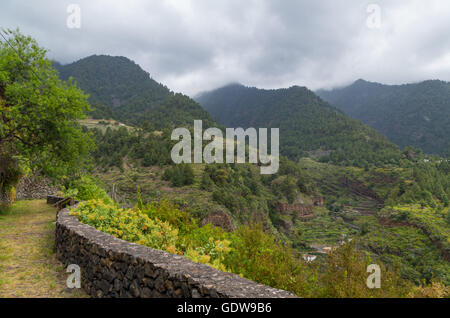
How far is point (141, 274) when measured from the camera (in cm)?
380

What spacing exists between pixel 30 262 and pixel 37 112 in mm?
6203

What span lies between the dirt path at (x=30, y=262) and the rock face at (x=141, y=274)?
0.41 metres

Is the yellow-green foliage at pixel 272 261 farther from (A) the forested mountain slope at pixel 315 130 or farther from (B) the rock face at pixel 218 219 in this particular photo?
(A) the forested mountain slope at pixel 315 130

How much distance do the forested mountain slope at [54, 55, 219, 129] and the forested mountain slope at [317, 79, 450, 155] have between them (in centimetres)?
10484

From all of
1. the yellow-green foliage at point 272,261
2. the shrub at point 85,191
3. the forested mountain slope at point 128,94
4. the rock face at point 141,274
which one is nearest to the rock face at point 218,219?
the shrub at point 85,191

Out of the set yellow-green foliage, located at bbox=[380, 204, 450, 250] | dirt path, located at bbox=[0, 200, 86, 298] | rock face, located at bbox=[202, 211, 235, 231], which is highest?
dirt path, located at bbox=[0, 200, 86, 298]

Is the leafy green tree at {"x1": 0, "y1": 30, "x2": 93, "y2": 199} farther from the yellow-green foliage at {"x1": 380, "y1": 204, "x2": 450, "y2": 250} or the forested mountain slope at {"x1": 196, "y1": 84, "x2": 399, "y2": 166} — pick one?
the forested mountain slope at {"x1": 196, "y1": 84, "x2": 399, "y2": 166}

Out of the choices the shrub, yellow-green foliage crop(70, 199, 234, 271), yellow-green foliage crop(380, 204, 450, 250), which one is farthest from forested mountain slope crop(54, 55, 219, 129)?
yellow-green foliage crop(70, 199, 234, 271)

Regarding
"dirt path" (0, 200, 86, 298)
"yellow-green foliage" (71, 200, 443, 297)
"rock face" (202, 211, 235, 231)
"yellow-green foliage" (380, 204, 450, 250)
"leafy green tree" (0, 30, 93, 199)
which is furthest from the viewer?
"yellow-green foliage" (380, 204, 450, 250)

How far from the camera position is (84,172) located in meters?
18.2

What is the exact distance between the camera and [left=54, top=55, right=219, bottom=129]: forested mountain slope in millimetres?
82438

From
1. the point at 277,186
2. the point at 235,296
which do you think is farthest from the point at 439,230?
the point at 235,296

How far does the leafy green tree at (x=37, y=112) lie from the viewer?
988 centimetres
